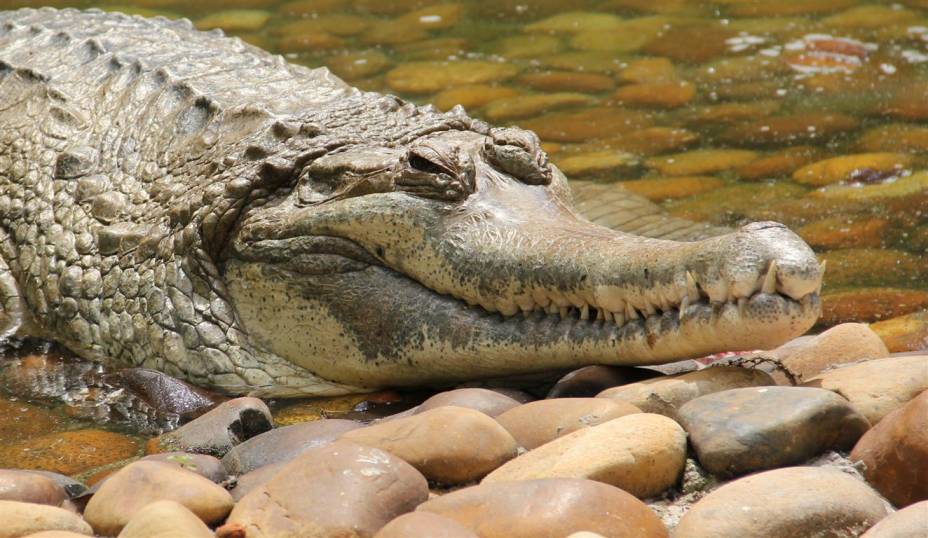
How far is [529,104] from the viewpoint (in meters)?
7.89

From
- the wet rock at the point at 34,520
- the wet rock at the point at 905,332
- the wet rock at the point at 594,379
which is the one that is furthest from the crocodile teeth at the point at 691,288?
the wet rock at the point at 34,520

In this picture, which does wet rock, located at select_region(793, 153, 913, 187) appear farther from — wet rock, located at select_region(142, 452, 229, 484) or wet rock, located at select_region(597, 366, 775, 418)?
wet rock, located at select_region(142, 452, 229, 484)

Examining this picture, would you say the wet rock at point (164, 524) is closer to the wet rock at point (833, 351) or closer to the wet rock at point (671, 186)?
the wet rock at point (833, 351)

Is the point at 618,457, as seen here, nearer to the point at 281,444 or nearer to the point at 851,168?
the point at 281,444

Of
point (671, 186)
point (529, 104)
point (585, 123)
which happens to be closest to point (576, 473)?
point (671, 186)

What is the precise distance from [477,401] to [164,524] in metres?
1.08

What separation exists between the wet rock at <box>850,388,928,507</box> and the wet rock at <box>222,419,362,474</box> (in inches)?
54.2

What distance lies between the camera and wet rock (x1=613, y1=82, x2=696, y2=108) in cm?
781

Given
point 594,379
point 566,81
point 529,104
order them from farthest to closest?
point 566,81
point 529,104
point 594,379

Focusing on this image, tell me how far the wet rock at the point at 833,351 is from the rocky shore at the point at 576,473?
0.59 ft

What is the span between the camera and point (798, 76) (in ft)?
26.5

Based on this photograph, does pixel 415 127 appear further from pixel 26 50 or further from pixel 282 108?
pixel 26 50

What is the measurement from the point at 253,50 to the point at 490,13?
398cm

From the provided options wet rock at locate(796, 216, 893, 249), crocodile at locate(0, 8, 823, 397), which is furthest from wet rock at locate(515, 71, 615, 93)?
wet rock at locate(796, 216, 893, 249)
